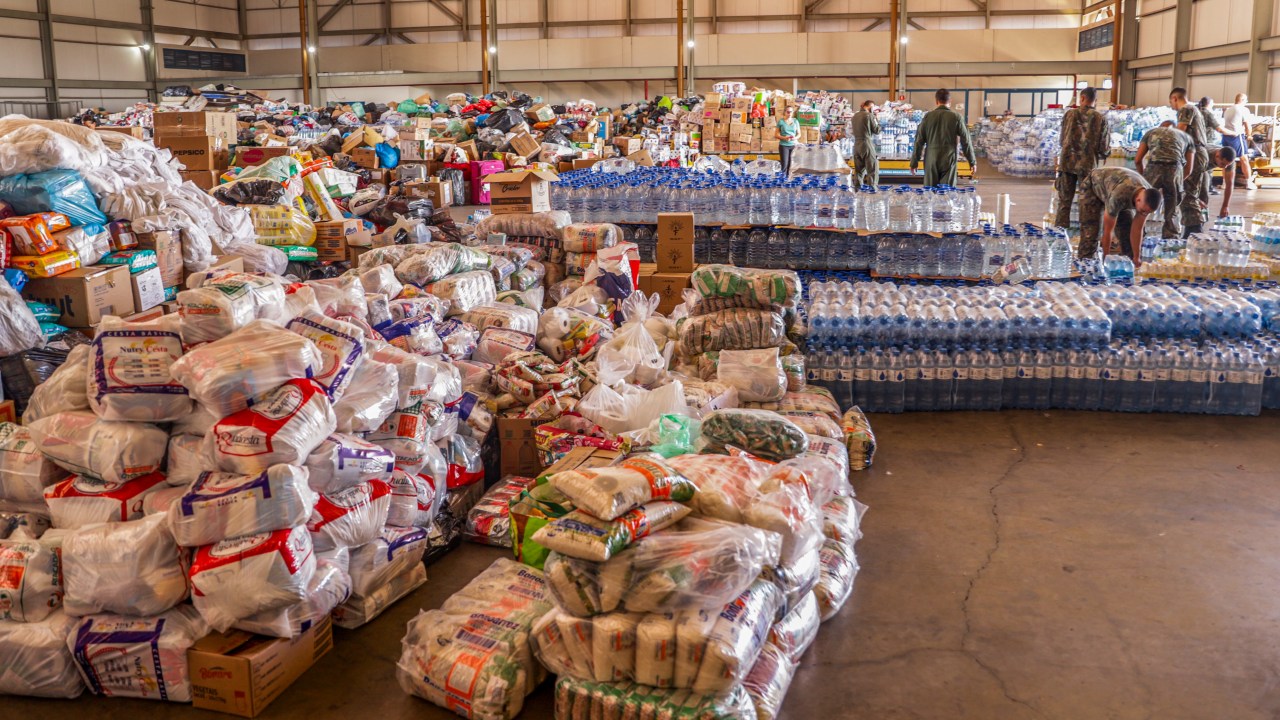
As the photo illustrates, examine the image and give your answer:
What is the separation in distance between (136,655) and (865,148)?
40.1 ft

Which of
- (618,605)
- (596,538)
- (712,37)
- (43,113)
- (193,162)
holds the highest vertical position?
(712,37)

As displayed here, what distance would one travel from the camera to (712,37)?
25.5m

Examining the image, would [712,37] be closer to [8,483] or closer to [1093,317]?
[1093,317]

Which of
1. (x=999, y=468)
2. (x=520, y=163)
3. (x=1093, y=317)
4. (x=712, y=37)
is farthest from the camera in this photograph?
(x=712, y=37)

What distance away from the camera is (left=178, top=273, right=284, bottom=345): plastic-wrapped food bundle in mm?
3162

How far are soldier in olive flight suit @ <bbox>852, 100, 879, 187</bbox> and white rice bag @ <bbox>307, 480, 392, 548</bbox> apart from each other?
1112 centimetres

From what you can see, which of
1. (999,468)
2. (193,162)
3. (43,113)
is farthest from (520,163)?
(43,113)

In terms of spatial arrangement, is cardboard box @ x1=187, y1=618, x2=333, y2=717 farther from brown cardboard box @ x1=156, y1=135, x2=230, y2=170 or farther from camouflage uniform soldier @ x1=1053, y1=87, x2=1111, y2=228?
camouflage uniform soldier @ x1=1053, y1=87, x2=1111, y2=228

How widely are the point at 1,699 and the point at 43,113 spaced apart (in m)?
25.4

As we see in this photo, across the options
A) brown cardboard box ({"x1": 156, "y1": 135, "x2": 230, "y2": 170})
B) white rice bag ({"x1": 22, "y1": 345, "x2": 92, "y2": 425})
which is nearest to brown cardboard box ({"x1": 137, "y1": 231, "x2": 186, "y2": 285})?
white rice bag ({"x1": 22, "y1": 345, "x2": 92, "y2": 425})

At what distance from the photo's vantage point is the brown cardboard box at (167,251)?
196 inches

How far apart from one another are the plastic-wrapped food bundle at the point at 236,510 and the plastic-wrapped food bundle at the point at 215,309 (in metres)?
0.59

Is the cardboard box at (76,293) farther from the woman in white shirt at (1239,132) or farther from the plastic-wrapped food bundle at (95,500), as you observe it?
the woman in white shirt at (1239,132)

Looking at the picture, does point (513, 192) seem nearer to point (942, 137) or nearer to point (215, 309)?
point (215, 309)
